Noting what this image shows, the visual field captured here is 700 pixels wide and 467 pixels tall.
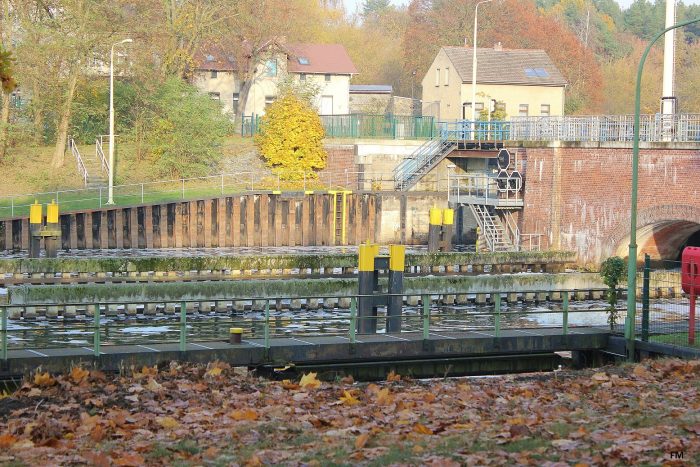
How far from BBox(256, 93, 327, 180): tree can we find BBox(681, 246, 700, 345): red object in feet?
116

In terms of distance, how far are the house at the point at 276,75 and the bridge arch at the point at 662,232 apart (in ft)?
95.1

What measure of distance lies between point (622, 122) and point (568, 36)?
56436mm

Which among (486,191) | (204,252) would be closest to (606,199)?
(486,191)

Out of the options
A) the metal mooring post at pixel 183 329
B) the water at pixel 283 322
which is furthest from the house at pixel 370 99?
the metal mooring post at pixel 183 329

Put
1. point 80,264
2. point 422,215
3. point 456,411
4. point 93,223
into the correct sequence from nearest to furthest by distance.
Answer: point 456,411
point 80,264
point 93,223
point 422,215

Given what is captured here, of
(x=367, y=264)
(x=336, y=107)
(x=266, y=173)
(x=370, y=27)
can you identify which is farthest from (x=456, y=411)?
(x=370, y=27)

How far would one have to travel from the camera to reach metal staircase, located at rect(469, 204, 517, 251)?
45531 mm

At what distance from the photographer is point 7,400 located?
1458 centimetres

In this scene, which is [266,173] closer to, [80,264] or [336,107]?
[336,107]

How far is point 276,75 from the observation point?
2704 inches

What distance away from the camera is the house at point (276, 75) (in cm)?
6744


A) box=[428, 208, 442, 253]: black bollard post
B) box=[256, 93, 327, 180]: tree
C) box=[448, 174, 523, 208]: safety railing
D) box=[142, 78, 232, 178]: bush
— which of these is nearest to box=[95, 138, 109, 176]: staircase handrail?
box=[142, 78, 232, 178]: bush

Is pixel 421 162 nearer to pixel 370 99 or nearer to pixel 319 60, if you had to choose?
pixel 319 60

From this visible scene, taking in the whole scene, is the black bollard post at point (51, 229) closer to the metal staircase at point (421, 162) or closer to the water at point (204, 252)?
the water at point (204, 252)
